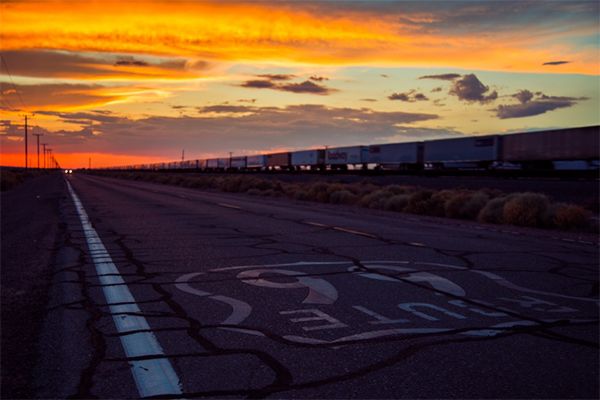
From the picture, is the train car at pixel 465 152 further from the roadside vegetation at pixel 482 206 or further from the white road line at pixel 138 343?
the white road line at pixel 138 343

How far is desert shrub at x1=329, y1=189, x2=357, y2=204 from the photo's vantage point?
1350 inches

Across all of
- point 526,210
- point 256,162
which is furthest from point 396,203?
point 256,162

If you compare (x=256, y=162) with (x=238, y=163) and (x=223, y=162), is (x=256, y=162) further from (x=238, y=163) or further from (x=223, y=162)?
(x=223, y=162)

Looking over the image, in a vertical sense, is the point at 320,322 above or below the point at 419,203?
below

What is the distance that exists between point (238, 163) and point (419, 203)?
96.6 m

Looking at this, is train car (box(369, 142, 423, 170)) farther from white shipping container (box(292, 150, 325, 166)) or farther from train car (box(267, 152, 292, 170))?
train car (box(267, 152, 292, 170))

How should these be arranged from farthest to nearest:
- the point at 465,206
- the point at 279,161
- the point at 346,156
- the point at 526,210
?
the point at 279,161 → the point at 346,156 → the point at 465,206 → the point at 526,210

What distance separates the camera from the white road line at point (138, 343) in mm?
4312

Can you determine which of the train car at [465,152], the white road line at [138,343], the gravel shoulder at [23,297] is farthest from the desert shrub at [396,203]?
the train car at [465,152]

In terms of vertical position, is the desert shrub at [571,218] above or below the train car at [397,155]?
below

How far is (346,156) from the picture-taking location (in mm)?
79062

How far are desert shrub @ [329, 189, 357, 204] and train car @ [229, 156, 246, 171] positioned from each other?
83683 millimetres

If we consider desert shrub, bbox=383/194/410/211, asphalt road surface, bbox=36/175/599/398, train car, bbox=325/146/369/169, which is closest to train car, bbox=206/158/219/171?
train car, bbox=325/146/369/169

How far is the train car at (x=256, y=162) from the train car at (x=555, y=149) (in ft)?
200
